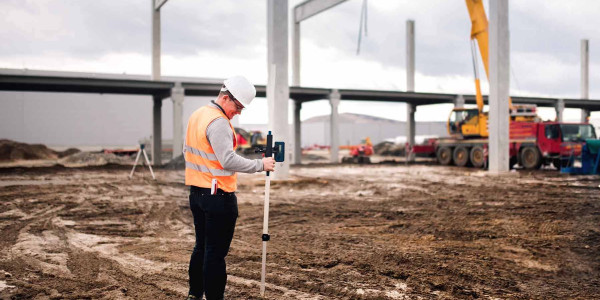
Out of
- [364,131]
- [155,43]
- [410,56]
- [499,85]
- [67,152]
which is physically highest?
[410,56]

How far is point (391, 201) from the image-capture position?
12.3 meters

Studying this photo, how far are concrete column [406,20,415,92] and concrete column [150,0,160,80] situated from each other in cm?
1998

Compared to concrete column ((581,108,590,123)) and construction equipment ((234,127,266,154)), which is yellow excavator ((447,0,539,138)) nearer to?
construction equipment ((234,127,266,154))

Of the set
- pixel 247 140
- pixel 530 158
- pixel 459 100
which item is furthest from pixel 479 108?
pixel 247 140

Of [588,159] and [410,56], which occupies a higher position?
[410,56]

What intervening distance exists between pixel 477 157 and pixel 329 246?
20.8 meters

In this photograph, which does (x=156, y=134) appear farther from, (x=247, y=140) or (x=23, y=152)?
(x=23, y=152)

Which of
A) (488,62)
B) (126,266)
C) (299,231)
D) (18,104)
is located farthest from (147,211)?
(18,104)

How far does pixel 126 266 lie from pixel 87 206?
625cm

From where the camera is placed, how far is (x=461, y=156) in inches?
1067

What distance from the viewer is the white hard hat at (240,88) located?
3754 millimetres

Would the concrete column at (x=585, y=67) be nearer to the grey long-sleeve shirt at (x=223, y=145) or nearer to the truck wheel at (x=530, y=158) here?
the truck wheel at (x=530, y=158)

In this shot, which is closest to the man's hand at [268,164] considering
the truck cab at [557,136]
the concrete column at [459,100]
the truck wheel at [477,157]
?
the truck cab at [557,136]

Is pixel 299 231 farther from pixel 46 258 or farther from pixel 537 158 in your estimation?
pixel 537 158
